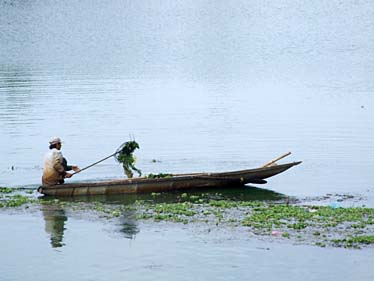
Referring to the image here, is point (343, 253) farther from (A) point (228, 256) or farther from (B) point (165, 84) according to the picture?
(B) point (165, 84)

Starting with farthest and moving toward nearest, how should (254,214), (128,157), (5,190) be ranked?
1. (128,157)
2. (5,190)
3. (254,214)

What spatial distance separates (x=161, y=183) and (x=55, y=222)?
3.11 meters

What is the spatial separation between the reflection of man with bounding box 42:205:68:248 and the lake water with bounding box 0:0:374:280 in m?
0.27

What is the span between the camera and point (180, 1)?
81125mm

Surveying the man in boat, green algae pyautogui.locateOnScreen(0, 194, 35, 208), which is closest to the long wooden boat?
the man in boat

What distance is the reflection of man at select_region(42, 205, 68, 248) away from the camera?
17.1m

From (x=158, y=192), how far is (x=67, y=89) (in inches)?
753

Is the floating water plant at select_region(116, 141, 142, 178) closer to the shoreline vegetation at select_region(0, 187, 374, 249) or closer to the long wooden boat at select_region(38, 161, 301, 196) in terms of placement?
the long wooden boat at select_region(38, 161, 301, 196)

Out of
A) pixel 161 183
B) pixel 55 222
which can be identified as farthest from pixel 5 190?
pixel 161 183

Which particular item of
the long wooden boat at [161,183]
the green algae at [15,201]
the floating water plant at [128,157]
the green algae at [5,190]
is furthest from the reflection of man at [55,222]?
the floating water plant at [128,157]

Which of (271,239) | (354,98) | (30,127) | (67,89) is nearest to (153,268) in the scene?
(271,239)

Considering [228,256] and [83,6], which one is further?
[83,6]

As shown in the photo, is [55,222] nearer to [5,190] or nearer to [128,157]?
A: [5,190]

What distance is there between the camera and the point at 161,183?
20.4 m
